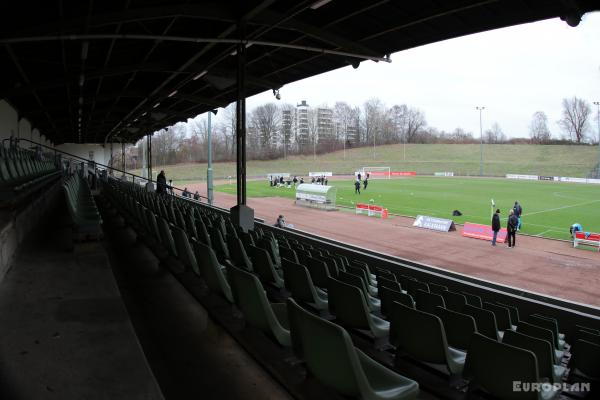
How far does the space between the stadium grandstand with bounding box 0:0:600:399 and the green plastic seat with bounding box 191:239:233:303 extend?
0.02 metres

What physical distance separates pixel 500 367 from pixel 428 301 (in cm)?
153

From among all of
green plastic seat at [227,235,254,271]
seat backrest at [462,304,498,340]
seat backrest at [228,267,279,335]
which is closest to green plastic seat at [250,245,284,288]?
green plastic seat at [227,235,254,271]

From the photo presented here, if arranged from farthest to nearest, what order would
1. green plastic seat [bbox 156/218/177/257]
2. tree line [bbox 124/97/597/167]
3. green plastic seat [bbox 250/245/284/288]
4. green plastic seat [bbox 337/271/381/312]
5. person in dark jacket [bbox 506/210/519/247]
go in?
tree line [bbox 124/97/597/167], person in dark jacket [bbox 506/210/519/247], green plastic seat [bbox 156/218/177/257], green plastic seat [bbox 250/245/284/288], green plastic seat [bbox 337/271/381/312]

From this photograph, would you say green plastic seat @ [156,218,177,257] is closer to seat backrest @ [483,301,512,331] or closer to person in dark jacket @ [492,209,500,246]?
seat backrest @ [483,301,512,331]

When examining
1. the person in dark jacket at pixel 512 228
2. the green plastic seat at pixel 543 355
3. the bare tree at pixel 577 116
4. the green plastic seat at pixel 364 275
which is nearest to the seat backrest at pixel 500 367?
the green plastic seat at pixel 543 355

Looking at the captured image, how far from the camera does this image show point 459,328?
319cm

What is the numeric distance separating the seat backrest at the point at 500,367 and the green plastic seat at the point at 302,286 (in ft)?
5.15

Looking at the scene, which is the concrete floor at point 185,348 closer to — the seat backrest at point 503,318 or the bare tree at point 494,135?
the seat backrest at point 503,318

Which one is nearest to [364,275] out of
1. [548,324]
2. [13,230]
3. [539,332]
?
[548,324]

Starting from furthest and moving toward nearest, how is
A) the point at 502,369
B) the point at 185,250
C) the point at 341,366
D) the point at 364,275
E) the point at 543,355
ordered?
1. the point at 364,275
2. the point at 185,250
3. the point at 543,355
4. the point at 502,369
5. the point at 341,366

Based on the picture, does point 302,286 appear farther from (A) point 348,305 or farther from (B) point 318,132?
(B) point 318,132

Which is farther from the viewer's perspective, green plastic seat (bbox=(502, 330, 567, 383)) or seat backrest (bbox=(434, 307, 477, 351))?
seat backrest (bbox=(434, 307, 477, 351))

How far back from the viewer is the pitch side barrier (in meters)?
4.36

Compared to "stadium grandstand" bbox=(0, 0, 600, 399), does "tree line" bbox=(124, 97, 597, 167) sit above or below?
above
